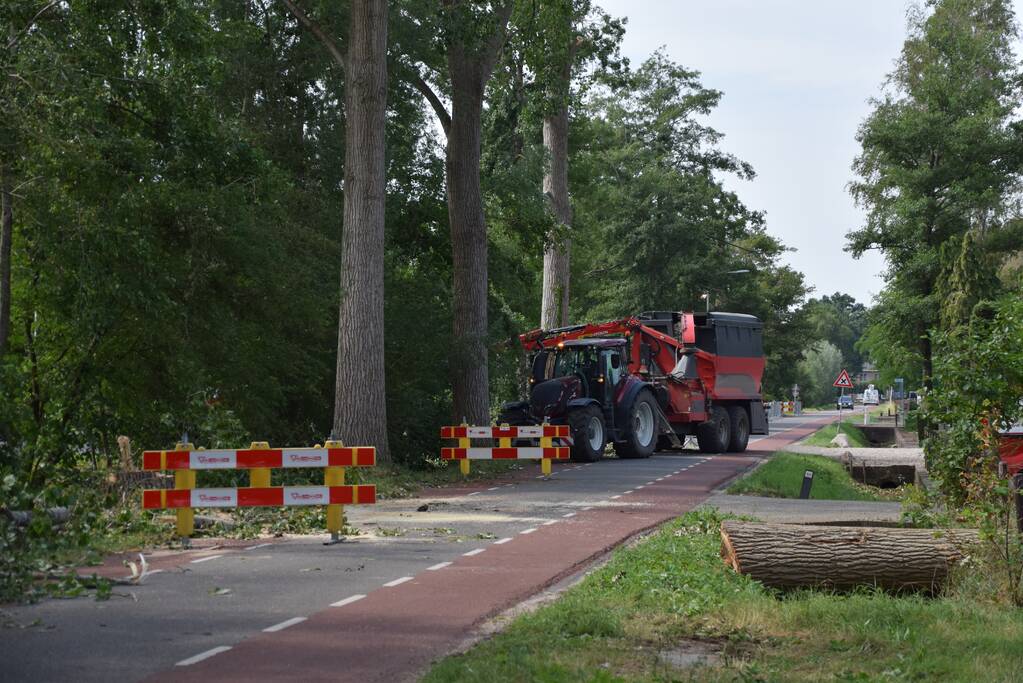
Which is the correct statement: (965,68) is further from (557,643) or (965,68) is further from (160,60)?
(557,643)

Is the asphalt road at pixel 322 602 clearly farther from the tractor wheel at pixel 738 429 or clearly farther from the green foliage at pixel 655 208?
the green foliage at pixel 655 208

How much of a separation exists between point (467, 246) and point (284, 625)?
20072mm

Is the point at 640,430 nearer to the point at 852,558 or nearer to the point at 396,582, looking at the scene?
the point at 396,582

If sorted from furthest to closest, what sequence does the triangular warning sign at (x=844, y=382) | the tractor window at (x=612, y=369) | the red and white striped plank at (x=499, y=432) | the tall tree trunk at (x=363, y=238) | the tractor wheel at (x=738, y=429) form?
the triangular warning sign at (x=844, y=382) → the tractor wheel at (x=738, y=429) → the tractor window at (x=612, y=369) → the red and white striped plank at (x=499, y=432) → the tall tree trunk at (x=363, y=238)

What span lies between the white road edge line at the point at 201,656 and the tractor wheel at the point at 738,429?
30.1 metres

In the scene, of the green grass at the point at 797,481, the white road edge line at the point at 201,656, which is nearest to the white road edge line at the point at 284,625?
the white road edge line at the point at 201,656

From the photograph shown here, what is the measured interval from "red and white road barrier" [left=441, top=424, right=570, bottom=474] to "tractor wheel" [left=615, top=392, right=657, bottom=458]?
734 centimetres

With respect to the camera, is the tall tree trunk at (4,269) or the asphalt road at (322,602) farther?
the tall tree trunk at (4,269)

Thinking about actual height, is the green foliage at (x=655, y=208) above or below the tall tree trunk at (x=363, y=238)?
above

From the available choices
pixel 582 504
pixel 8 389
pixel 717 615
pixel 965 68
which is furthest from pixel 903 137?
pixel 717 615

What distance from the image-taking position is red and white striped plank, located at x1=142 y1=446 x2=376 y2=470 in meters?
13.5

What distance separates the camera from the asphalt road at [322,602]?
7.80 meters

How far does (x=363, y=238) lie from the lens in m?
22.7

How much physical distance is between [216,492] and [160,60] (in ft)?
29.3
